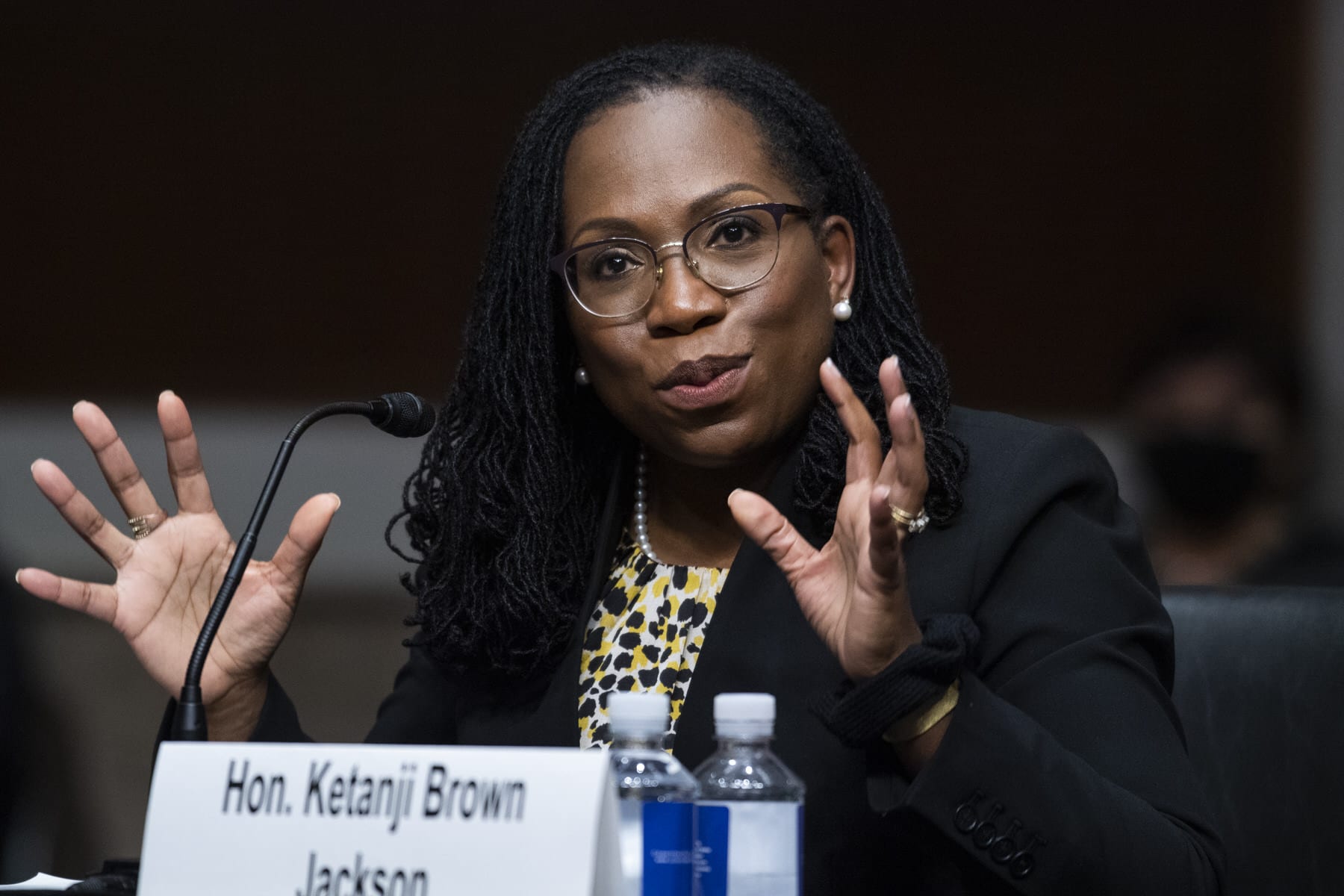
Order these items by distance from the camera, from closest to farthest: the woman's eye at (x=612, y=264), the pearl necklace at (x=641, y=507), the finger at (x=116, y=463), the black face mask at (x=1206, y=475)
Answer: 1. the finger at (x=116, y=463)
2. the woman's eye at (x=612, y=264)
3. the pearl necklace at (x=641, y=507)
4. the black face mask at (x=1206, y=475)

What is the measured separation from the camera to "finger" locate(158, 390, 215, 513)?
158cm

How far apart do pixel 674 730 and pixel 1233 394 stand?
197cm

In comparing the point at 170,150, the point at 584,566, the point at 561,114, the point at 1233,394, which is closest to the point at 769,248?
the point at 561,114

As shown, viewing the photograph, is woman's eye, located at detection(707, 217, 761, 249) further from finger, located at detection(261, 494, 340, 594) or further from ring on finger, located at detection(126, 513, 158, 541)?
ring on finger, located at detection(126, 513, 158, 541)

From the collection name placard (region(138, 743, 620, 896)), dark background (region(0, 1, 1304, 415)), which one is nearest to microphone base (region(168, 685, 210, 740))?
name placard (region(138, 743, 620, 896))

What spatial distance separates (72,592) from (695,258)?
0.71 m

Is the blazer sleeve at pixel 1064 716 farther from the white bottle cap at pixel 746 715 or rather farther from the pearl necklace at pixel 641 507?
the pearl necklace at pixel 641 507

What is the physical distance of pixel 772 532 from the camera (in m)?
1.25

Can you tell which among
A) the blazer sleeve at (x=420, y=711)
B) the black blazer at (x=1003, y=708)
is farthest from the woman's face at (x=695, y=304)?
the blazer sleeve at (x=420, y=711)

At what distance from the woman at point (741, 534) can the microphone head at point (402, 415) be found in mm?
134

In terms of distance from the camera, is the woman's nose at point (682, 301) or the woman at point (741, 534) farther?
the woman's nose at point (682, 301)

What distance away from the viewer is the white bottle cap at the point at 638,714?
108 centimetres

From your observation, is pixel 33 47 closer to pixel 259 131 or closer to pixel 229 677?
pixel 259 131

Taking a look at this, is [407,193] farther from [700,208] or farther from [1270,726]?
[1270,726]
